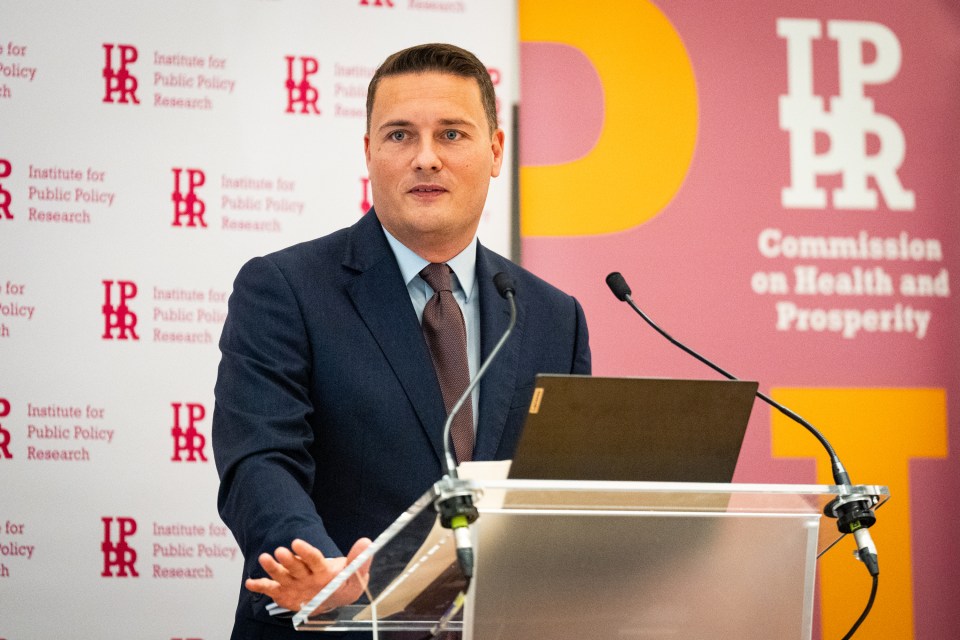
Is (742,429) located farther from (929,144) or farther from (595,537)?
(929,144)

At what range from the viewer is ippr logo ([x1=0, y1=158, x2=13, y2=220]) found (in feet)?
11.4

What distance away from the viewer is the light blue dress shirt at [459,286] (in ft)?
7.38

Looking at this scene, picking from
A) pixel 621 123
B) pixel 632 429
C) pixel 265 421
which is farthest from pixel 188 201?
pixel 632 429

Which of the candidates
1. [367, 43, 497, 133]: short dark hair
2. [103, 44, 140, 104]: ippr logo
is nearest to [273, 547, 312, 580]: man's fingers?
[367, 43, 497, 133]: short dark hair

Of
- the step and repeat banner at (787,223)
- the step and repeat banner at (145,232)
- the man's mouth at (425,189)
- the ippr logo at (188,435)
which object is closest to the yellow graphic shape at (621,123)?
the step and repeat banner at (787,223)

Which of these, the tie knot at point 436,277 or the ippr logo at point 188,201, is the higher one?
the ippr logo at point 188,201

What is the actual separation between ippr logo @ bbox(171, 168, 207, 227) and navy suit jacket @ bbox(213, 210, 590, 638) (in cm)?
140

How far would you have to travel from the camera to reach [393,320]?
214 cm

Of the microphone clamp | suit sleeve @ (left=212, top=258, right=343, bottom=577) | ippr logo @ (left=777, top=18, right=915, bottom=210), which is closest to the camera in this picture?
the microphone clamp

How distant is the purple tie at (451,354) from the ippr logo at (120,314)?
1582mm

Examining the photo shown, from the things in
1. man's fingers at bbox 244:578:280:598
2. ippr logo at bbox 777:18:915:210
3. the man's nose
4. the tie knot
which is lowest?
man's fingers at bbox 244:578:280:598

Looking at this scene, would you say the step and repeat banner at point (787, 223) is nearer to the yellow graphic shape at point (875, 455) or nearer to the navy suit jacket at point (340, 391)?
the yellow graphic shape at point (875, 455)

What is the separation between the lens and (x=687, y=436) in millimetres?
1434

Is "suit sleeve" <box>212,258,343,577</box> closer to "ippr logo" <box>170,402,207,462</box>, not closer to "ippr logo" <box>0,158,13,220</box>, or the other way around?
"ippr logo" <box>170,402,207,462</box>
